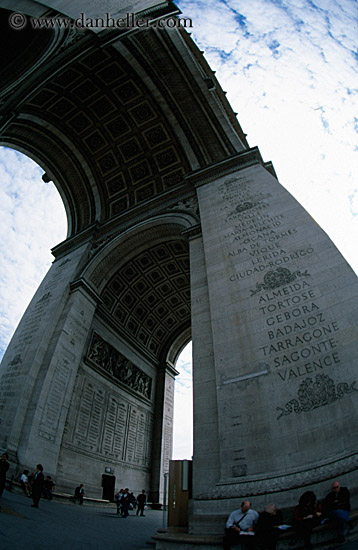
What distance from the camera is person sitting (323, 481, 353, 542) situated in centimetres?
348

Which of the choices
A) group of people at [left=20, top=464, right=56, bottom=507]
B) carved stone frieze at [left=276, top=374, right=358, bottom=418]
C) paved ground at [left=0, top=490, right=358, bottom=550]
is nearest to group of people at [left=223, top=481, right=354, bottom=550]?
paved ground at [left=0, top=490, right=358, bottom=550]

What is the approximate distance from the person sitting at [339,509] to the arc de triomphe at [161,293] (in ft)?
3.03

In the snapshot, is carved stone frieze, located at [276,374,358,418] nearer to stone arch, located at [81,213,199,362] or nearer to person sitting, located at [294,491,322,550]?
person sitting, located at [294,491,322,550]

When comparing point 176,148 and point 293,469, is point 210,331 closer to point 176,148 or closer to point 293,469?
point 293,469

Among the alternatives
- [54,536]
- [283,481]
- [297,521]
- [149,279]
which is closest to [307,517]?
[297,521]

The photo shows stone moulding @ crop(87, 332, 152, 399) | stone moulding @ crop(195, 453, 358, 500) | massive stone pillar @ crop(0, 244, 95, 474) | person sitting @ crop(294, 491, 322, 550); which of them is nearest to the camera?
person sitting @ crop(294, 491, 322, 550)

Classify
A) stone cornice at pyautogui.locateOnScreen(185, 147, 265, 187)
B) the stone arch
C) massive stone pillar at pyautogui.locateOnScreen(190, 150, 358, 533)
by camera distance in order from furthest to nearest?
the stone arch, stone cornice at pyautogui.locateOnScreen(185, 147, 265, 187), massive stone pillar at pyautogui.locateOnScreen(190, 150, 358, 533)

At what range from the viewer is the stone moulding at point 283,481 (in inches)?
183

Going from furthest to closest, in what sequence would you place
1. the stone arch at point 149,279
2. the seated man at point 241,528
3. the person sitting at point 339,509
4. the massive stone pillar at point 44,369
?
the stone arch at point 149,279, the massive stone pillar at point 44,369, the seated man at point 241,528, the person sitting at point 339,509

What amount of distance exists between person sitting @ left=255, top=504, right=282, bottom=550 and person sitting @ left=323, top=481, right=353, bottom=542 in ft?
2.00

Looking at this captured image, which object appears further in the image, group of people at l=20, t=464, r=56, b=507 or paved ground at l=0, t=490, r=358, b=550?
group of people at l=20, t=464, r=56, b=507

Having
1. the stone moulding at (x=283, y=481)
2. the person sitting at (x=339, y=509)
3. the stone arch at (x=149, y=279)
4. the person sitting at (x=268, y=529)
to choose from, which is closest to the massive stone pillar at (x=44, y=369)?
the stone arch at (x=149, y=279)

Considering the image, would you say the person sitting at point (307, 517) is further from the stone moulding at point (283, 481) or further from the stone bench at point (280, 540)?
the stone moulding at point (283, 481)

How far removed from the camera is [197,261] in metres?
10.4
